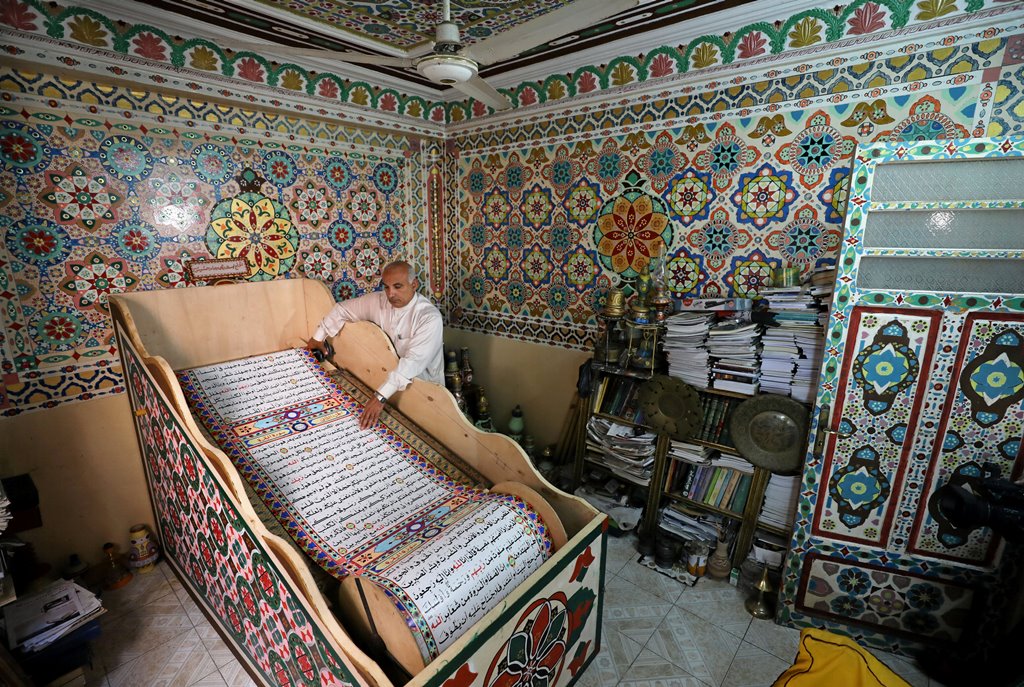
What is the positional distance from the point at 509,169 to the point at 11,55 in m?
3.09

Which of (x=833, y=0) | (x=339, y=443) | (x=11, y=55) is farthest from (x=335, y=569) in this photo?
(x=833, y=0)

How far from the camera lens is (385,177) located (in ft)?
14.2

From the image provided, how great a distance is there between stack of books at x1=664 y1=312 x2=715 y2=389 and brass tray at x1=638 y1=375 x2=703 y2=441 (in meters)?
0.07

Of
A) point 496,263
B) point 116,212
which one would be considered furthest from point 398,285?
point 116,212

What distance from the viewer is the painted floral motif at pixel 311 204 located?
3742 mm

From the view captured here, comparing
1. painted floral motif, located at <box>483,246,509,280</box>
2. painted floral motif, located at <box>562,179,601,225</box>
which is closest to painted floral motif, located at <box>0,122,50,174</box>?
painted floral motif, located at <box>483,246,509,280</box>

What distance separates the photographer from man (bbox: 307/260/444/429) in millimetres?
3076

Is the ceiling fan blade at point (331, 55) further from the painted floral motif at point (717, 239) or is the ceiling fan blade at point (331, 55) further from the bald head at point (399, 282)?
the painted floral motif at point (717, 239)

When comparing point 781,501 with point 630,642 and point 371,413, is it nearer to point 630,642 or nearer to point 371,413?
point 630,642

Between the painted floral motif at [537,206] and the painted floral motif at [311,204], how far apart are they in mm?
1647

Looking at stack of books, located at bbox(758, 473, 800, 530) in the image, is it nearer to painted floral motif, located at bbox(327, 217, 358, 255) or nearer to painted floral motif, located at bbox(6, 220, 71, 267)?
painted floral motif, located at bbox(327, 217, 358, 255)

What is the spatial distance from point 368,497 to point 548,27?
2357 mm

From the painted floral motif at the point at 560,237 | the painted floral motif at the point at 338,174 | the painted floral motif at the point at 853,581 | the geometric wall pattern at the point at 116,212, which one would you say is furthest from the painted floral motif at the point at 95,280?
the painted floral motif at the point at 853,581

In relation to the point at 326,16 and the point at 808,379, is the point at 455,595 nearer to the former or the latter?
the point at 808,379
